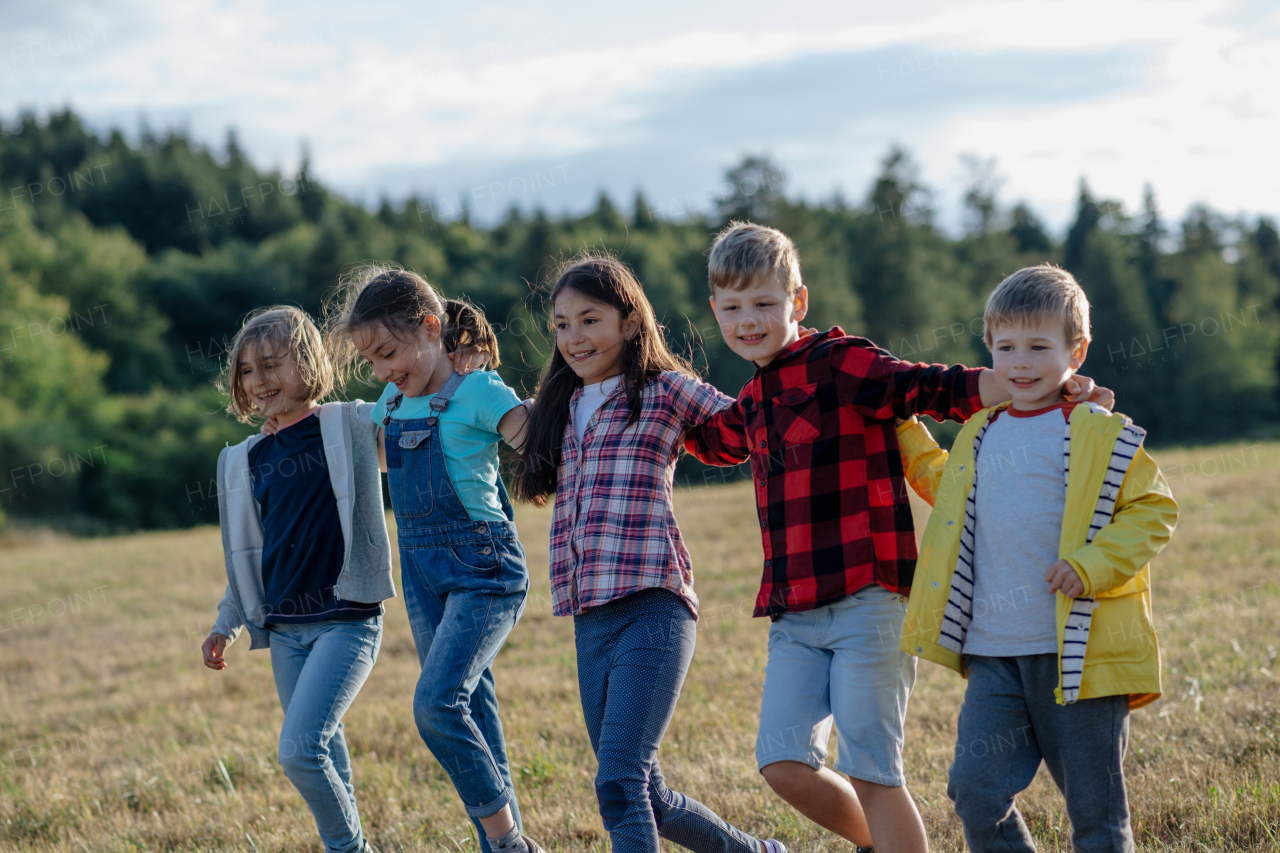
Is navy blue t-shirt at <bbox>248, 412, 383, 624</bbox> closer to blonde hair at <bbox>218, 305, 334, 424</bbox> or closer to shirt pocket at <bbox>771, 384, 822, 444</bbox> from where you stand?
blonde hair at <bbox>218, 305, 334, 424</bbox>

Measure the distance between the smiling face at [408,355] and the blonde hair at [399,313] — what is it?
19 mm

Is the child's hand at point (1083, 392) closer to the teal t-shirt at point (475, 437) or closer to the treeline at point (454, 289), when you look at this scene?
the teal t-shirt at point (475, 437)

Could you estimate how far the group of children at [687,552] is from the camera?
2.75 meters

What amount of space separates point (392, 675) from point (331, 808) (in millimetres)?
3778

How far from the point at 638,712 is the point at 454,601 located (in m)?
0.78

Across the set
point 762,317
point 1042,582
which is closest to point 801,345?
point 762,317

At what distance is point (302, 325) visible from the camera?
4.05 meters

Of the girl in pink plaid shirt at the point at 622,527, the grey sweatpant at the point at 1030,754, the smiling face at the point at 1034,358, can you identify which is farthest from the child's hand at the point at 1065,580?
the girl in pink plaid shirt at the point at 622,527

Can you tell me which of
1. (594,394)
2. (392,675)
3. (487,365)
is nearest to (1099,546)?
(594,394)

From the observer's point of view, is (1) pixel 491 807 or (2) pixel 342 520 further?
(2) pixel 342 520

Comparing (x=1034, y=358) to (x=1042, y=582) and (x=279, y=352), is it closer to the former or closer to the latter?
(x=1042, y=582)

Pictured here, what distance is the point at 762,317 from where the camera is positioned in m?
3.28

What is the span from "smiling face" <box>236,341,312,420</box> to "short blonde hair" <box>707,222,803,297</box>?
172cm

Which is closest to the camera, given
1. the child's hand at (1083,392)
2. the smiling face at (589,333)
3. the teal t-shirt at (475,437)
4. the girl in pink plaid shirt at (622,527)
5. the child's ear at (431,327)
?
the child's hand at (1083,392)
